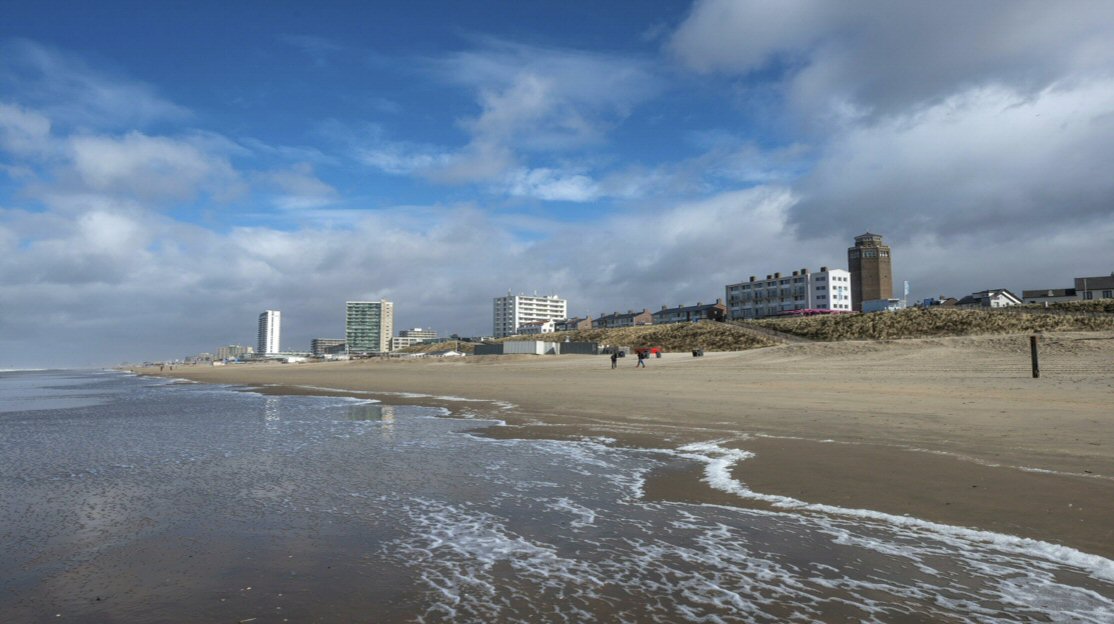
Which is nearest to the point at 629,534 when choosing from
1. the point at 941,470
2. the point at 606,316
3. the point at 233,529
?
the point at 233,529

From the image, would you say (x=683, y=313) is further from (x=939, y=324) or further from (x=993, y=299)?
(x=939, y=324)

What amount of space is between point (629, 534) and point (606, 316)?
163m

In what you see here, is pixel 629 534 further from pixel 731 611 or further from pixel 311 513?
pixel 311 513

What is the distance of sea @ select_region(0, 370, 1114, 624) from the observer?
414 centimetres

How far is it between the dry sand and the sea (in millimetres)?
643

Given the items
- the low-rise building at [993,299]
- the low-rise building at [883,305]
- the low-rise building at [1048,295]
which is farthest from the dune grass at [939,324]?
the low-rise building at [1048,295]

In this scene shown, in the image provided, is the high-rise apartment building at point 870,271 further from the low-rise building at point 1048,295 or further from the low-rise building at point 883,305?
the low-rise building at point 1048,295

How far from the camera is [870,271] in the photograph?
129 m

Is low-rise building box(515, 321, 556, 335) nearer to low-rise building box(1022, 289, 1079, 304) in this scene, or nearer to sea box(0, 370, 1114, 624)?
low-rise building box(1022, 289, 1079, 304)

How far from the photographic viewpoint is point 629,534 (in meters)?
5.93

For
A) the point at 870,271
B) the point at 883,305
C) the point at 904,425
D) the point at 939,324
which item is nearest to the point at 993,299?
the point at 883,305

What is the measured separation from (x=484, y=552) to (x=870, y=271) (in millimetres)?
142119

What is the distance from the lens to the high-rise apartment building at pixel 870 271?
419 feet

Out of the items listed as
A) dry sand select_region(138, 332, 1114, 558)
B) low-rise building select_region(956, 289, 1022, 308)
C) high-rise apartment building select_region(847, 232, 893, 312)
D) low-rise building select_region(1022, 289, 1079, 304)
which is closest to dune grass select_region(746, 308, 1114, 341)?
dry sand select_region(138, 332, 1114, 558)
